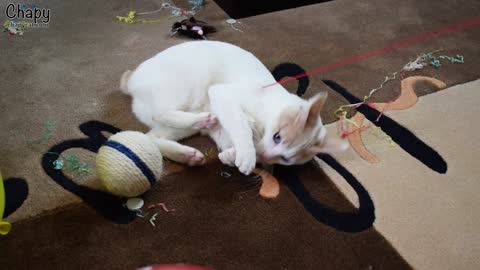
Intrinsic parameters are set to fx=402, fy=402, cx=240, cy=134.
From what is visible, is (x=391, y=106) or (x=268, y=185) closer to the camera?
(x=268, y=185)

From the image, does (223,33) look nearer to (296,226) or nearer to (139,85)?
(139,85)

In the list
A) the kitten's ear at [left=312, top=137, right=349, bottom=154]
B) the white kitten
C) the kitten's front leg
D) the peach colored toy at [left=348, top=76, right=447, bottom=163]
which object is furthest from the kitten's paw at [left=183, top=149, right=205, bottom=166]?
the peach colored toy at [left=348, top=76, right=447, bottom=163]

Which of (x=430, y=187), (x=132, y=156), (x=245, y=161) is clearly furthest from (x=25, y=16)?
(x=430, y=187)

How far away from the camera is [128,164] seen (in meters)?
0.98

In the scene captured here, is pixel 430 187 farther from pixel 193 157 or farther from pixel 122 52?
pixel 122 52

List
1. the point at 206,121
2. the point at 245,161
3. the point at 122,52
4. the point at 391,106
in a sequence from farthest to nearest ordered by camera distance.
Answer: the point at 122,52 < the point at 391,106 < the point at 206,121 < the point at 245,161

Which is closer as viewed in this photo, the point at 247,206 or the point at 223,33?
the point at 247,206

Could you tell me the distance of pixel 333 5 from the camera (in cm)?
223

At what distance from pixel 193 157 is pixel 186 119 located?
117 mm

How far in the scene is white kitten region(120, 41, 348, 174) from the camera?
1107mm

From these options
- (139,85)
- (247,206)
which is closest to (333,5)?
(139,85)

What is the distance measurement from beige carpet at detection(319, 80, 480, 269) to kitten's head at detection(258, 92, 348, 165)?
13cm

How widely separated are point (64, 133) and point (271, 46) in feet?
3.19

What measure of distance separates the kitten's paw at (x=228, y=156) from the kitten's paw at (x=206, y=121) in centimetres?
10
